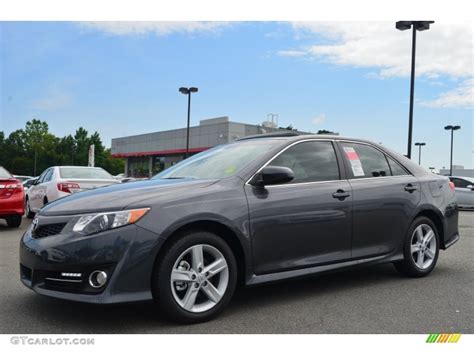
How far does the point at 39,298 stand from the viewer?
14.6 ft

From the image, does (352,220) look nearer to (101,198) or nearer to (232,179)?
(232,179)

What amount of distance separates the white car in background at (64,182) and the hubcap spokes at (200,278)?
6.24 m

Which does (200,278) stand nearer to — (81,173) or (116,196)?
(116,196)

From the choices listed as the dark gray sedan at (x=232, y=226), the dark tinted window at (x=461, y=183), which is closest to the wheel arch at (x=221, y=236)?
the dark gray sedan at (x=232, y=226)

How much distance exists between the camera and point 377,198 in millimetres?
5004

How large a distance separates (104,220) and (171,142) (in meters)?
55.1

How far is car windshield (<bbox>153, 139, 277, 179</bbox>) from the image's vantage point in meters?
4.45

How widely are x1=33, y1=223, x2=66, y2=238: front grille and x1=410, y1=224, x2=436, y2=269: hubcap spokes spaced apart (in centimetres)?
364

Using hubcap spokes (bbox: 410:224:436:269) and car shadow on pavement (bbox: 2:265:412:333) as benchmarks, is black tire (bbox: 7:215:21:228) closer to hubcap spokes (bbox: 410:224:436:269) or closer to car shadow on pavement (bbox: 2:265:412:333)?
car shadow on pavement (bbox: 2:265:412:333)

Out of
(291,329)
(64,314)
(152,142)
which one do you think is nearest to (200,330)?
(291,329)

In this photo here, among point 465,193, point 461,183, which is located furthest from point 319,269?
point 461,183

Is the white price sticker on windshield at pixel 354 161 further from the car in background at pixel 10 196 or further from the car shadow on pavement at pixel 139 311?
the car in background at pixel 10 196

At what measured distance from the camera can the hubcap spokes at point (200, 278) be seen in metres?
3.71

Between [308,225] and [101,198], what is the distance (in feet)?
5.91
